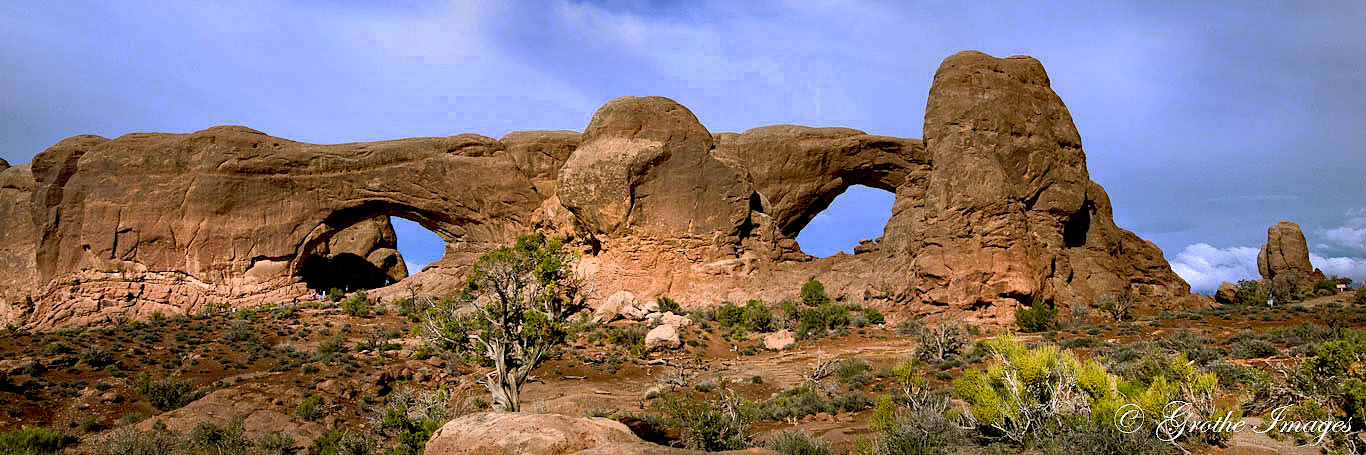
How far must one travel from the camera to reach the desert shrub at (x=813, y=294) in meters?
26.4

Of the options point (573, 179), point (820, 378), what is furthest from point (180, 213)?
point (820, 378)

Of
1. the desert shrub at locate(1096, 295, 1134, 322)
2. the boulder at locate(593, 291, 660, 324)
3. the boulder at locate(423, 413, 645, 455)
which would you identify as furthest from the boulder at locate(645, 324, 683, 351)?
the boulder at locate(423, 413, 645, 455)

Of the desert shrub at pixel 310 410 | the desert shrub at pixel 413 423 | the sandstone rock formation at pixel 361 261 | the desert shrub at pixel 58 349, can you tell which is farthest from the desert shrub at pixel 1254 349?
the sandstone rock formation at pixel 361 261

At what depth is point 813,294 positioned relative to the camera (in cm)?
2662

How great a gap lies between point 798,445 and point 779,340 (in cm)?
1274

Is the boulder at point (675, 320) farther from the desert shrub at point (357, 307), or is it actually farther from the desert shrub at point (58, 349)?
the desert shrub at point (58, 349)

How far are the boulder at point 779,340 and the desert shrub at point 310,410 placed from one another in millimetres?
11085

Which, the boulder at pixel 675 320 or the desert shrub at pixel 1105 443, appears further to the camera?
the boulder at pixel 675 320

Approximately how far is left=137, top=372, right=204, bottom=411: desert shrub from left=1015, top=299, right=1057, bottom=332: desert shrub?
763 inches

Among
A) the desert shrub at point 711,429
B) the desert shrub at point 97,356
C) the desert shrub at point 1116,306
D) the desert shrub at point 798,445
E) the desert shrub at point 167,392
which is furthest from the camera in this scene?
the desert shrub at point 1116,306

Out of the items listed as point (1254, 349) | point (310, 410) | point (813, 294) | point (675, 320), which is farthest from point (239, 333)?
point (1254, 349)

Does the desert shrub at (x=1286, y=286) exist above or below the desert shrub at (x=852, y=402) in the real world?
above

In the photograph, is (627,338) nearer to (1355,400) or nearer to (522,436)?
(522,436)

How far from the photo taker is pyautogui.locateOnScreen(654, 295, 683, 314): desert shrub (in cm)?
2630
